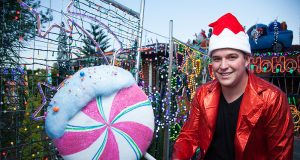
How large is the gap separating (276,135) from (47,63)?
7.15 ft

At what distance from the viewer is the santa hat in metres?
1.94

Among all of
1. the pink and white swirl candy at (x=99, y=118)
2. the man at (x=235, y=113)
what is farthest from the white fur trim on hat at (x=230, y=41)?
the pink and white swirl candy at (x=99, y=118)

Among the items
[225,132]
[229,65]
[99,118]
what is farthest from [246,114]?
[99,118]

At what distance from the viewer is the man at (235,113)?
1757 mm

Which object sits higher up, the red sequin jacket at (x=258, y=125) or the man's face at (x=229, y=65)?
the man's face at (x=229, y=65)

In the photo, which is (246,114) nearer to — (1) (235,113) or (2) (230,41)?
(1) (235,113)

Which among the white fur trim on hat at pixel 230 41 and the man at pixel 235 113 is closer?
the man at pixel 235 113

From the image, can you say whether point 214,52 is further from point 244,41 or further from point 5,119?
point 5,119

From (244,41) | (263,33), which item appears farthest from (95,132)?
(263,33)

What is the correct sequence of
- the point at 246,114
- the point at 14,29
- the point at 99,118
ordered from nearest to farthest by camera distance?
the point at 99,118 → the point at 246,114 → the point at 14,29

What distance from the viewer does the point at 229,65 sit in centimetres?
186

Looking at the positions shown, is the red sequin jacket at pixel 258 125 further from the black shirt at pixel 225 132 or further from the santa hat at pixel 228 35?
the santa hat at pixel 228 35

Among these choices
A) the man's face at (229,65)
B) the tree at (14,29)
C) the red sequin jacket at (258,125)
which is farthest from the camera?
the tree at (14,29)

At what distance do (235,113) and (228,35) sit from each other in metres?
0.66
